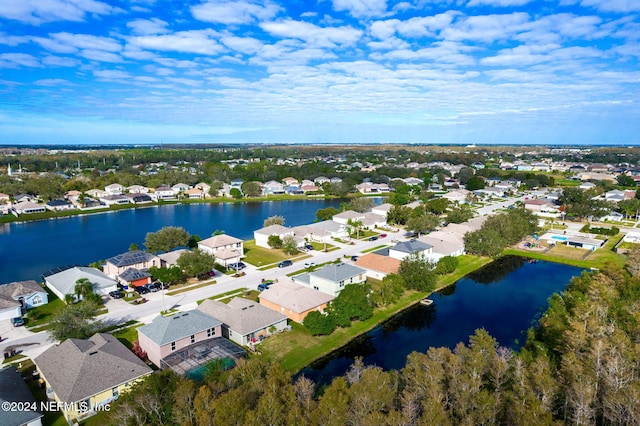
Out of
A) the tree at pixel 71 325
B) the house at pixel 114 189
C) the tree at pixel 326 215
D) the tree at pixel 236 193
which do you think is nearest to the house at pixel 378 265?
the tree at pixel 326 215

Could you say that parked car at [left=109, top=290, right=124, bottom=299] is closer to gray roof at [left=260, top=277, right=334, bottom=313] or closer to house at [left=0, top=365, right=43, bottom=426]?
gray roof at [left=260, top=277, right=334, bottom=313]

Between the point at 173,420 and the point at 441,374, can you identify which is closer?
the point at 173,420

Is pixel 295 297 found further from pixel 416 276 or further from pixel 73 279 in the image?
pixel 73 279

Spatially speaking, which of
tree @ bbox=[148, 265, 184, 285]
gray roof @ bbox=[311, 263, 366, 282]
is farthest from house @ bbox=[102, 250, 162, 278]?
gray roof @ bbox=[311, 263, 366, 282]

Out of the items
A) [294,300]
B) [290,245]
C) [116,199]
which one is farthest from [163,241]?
[116,199]

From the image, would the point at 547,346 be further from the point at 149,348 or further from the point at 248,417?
the point at 149,348

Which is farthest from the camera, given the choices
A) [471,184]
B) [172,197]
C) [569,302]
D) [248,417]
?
[471,184]

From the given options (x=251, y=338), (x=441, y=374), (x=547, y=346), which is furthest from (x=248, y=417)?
(x=547, y=346)

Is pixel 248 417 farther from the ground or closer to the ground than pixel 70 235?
farther from the ground
